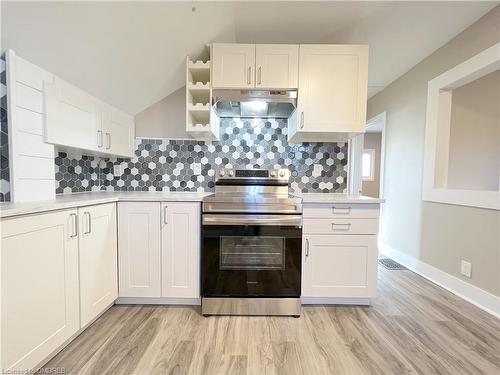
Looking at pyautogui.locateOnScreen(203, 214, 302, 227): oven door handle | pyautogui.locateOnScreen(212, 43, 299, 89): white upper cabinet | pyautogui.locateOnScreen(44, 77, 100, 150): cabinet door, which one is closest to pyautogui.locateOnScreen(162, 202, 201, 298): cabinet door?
pyautogui.locateOnScreen(203, 214, 302, 227): oven door handle

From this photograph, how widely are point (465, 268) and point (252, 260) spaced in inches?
74.6

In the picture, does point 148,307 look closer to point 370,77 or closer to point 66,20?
point 66,20

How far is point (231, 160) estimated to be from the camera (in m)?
2.53

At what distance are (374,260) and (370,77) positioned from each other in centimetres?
234

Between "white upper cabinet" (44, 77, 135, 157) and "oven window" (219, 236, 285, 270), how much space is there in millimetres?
1345

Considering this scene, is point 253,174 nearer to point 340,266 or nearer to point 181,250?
point 181,250

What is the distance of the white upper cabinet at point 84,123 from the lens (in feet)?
5.38

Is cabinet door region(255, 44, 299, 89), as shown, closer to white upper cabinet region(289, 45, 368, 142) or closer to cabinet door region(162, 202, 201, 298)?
white upper cabinet region(289, 45, 368, 142)

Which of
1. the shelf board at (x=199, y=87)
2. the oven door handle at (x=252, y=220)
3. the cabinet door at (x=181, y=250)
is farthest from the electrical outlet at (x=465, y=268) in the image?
the shelf board at (x=199, y=87)

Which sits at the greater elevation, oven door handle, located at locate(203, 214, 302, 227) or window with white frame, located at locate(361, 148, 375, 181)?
window with white frame, located at locate(361, 148, 375, 181)

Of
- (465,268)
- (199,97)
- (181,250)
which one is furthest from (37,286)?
(465,268)

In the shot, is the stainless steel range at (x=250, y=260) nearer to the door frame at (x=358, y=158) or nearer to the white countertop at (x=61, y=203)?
the white countertop at (x=61, y=203)

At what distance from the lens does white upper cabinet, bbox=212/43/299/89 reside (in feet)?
6.75

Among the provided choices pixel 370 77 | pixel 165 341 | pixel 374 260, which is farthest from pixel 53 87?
pixel 370 77
